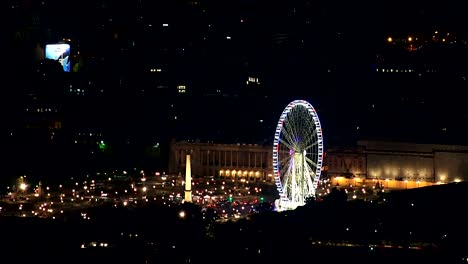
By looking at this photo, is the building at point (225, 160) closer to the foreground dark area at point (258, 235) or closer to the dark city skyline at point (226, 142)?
the dark city skyline at point (226, 142)

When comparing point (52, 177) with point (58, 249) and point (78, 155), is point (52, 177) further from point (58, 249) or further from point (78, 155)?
point (58, 249)

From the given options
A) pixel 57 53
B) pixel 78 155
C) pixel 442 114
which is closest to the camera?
pixel 78 155

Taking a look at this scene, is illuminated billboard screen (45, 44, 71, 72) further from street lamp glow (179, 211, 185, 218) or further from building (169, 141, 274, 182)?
street lamp glow (179, 211, 185, 218)

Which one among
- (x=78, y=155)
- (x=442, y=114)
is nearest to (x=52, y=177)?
(x=78, y=155)

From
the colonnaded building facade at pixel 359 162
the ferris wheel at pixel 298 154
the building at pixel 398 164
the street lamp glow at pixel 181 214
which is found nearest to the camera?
the street lamp glow at pixel 181 214

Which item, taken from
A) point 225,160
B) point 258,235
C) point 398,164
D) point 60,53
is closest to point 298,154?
point 258,235

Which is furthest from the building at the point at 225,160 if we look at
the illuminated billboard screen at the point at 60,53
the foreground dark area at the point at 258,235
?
the foreground dark area at the point at 258,235

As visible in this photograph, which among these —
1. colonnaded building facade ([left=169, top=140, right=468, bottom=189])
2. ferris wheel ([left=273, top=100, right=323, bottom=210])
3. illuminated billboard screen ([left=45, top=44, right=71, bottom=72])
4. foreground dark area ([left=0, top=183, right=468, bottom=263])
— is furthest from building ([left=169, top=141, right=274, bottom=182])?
foreground dark area ([left=0, top=183, right=468, bottom=263])
